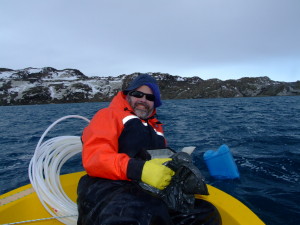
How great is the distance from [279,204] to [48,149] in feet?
15.0

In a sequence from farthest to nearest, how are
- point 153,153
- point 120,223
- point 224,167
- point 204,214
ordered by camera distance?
1. point 224,167
2. point 153,153
3. point 204,214
4. point 120,223

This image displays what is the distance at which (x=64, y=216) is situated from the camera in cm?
316

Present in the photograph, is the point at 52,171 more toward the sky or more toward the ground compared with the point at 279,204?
more toward the sky

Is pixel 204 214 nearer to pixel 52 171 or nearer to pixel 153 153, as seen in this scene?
pixel 153 153

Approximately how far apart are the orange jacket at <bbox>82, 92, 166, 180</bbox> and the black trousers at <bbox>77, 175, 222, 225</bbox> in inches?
5.4

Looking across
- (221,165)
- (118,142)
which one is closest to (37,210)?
(118,142)

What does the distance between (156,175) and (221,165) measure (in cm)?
328

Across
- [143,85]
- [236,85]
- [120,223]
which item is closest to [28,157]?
[143,85]

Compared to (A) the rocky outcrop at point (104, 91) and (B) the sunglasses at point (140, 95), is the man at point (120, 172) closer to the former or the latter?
(B) the sunglasses at point (140, 95)

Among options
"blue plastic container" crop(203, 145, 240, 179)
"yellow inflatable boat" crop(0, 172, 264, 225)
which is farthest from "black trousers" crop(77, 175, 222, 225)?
"blue plastic container" crop(203, 145, 240, 179)

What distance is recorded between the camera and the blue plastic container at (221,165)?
5.04 m

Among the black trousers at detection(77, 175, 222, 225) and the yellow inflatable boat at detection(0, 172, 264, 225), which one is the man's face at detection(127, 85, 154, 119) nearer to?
the black trousers at detection(77, 175, 222, 225)

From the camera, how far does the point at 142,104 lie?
3.52 metres

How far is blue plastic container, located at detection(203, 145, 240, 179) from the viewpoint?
5040mm
